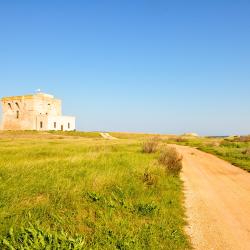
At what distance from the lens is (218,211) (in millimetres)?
7164

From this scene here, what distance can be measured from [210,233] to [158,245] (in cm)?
136

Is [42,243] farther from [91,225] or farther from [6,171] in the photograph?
[6,171]

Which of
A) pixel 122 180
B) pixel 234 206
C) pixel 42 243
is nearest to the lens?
pixel 42 243

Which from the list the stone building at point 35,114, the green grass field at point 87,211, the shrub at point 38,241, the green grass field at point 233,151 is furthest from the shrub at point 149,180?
the stone building at point 35,114

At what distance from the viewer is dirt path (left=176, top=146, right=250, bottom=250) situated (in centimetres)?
528

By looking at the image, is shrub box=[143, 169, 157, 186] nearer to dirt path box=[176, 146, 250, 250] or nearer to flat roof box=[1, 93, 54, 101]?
dirt path box=[176, 146, 250, 250]

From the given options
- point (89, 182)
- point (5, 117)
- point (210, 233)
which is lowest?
point (210, 233)

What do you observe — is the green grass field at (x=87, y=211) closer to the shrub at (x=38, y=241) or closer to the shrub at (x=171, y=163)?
the shrub at (x=38, y=241)

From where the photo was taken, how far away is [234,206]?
7648 mm

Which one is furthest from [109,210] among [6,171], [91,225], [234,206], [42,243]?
[6,171]

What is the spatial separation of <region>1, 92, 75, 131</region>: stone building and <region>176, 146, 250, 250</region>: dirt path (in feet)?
192

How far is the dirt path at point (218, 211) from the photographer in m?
5.28

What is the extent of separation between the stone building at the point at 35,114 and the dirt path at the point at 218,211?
192 ft

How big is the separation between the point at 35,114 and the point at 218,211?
6452 centimetres
